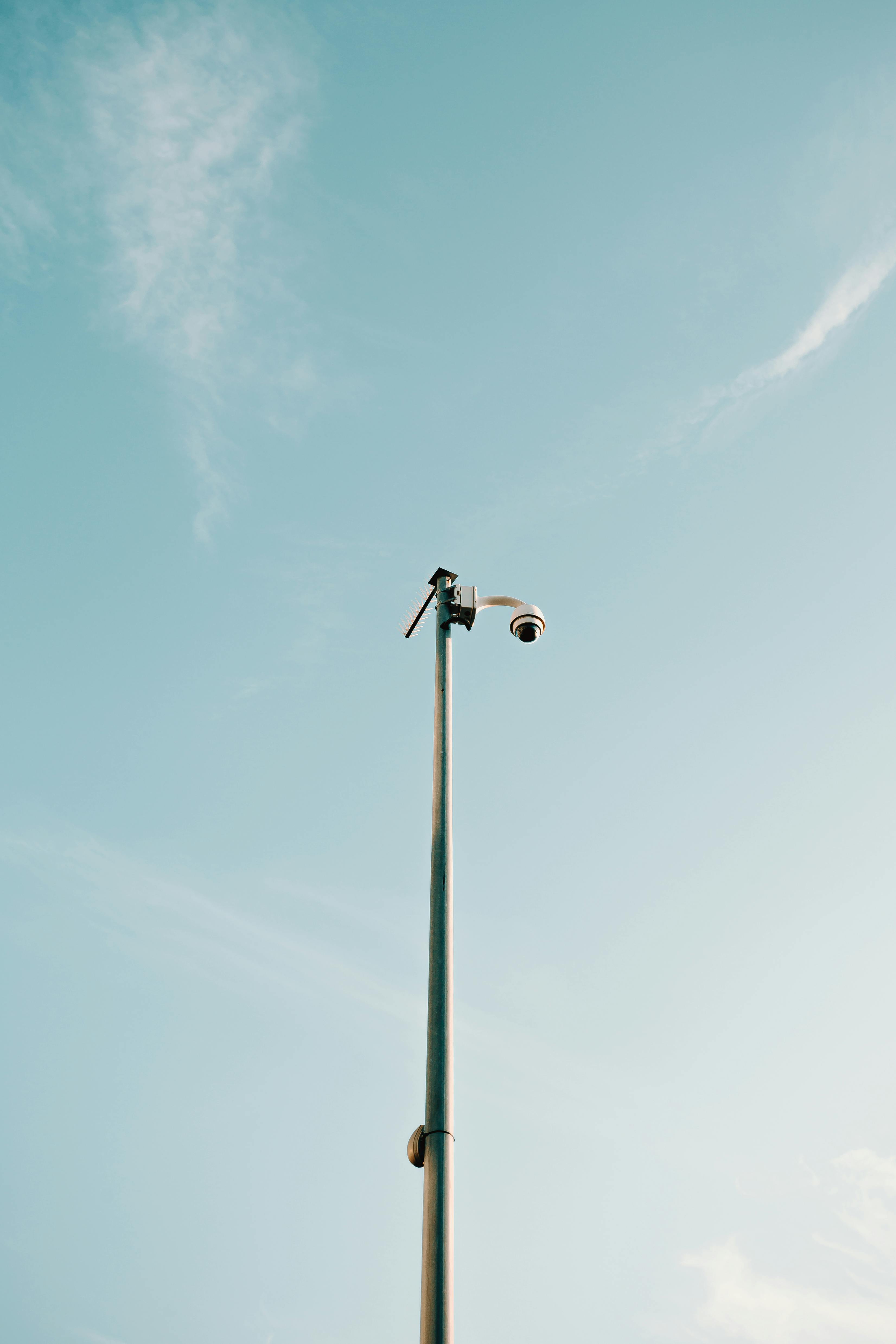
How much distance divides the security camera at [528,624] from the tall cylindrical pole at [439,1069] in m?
1.18

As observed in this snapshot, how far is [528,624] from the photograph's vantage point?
9.24 metres

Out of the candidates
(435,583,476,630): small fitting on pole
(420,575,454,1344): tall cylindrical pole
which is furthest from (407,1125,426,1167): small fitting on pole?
(435,583,476,630): small fitting on pole

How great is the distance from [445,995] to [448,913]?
630mm

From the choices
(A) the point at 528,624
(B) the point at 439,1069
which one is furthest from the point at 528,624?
(B) the point at 439,1069

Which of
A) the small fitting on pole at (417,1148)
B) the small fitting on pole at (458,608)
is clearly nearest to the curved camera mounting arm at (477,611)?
the small fitting on pole at (458,608)

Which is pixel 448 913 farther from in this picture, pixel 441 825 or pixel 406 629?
pixel 406 629

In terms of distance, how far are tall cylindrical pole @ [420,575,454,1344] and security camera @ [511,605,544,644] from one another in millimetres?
1185

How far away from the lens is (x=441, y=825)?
7.41 m

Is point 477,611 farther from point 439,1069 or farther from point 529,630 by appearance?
point 439,1069

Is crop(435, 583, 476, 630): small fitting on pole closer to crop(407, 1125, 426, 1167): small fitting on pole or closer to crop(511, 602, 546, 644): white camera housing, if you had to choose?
crop(511, 602, 546, 644): white camera housing

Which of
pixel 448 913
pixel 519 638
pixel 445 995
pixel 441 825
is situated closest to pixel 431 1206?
pixel 445 995

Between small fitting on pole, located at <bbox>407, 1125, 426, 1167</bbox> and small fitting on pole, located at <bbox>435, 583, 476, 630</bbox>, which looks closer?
small fitting on pole, located at <bbox>407, 1125, 426, 1167</bbox>

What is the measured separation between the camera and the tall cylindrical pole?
548 cm

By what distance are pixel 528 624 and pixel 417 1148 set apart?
4.82 m
